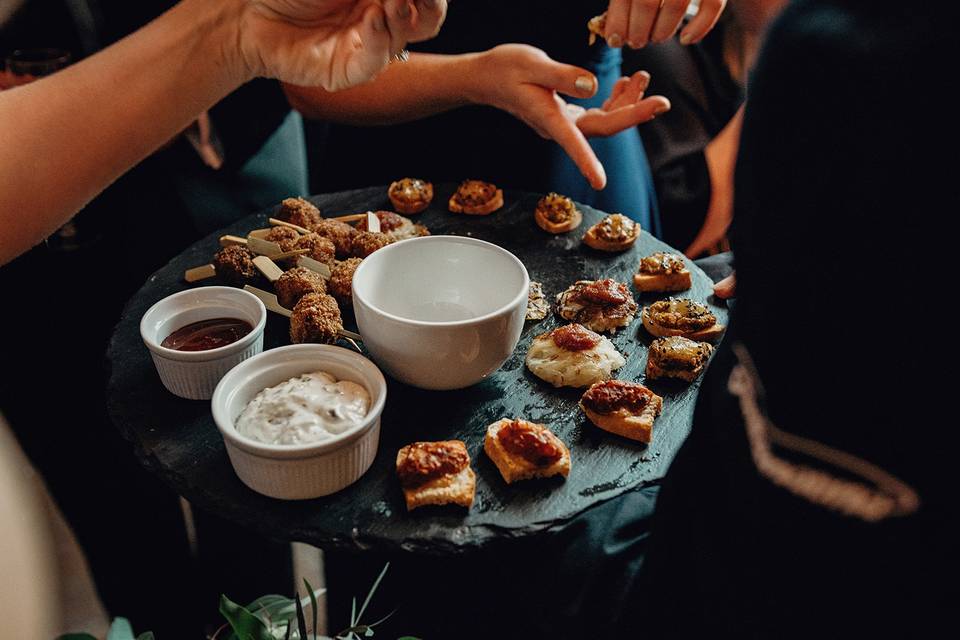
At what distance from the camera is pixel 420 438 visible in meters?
1.56

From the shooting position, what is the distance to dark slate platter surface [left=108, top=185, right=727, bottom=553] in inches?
53.9

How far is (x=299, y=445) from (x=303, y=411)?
0.09m

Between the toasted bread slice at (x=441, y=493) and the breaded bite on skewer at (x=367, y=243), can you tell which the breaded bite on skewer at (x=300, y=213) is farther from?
the toasted bread slice at (x=441, y=493)

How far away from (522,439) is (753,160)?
2.59 ft

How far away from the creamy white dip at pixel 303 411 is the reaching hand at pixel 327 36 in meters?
0.80

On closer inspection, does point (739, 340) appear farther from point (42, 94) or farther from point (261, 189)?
point (261, 189)

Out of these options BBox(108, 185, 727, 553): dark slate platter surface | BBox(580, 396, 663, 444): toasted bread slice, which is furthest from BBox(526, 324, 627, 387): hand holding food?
BBox(580, 396, 663, 444): toasted bread slice

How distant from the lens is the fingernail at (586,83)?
7.45 ft

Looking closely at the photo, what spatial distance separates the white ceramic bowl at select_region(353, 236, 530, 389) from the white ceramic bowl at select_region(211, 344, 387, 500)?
0.09 metres

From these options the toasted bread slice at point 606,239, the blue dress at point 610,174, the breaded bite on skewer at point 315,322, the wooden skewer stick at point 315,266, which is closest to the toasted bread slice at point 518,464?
the breaded bite on skewer at point 315,322

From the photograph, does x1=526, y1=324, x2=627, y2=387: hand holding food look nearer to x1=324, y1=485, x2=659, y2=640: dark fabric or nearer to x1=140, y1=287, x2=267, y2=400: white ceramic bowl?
x1=324, y1=485, x2=659, y2=640: dark fabric

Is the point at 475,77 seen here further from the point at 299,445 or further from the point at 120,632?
the point at 120,632

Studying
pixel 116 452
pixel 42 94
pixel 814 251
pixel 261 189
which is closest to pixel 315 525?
pixel 814 251

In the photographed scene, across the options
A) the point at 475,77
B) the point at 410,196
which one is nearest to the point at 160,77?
the point at 410,196
